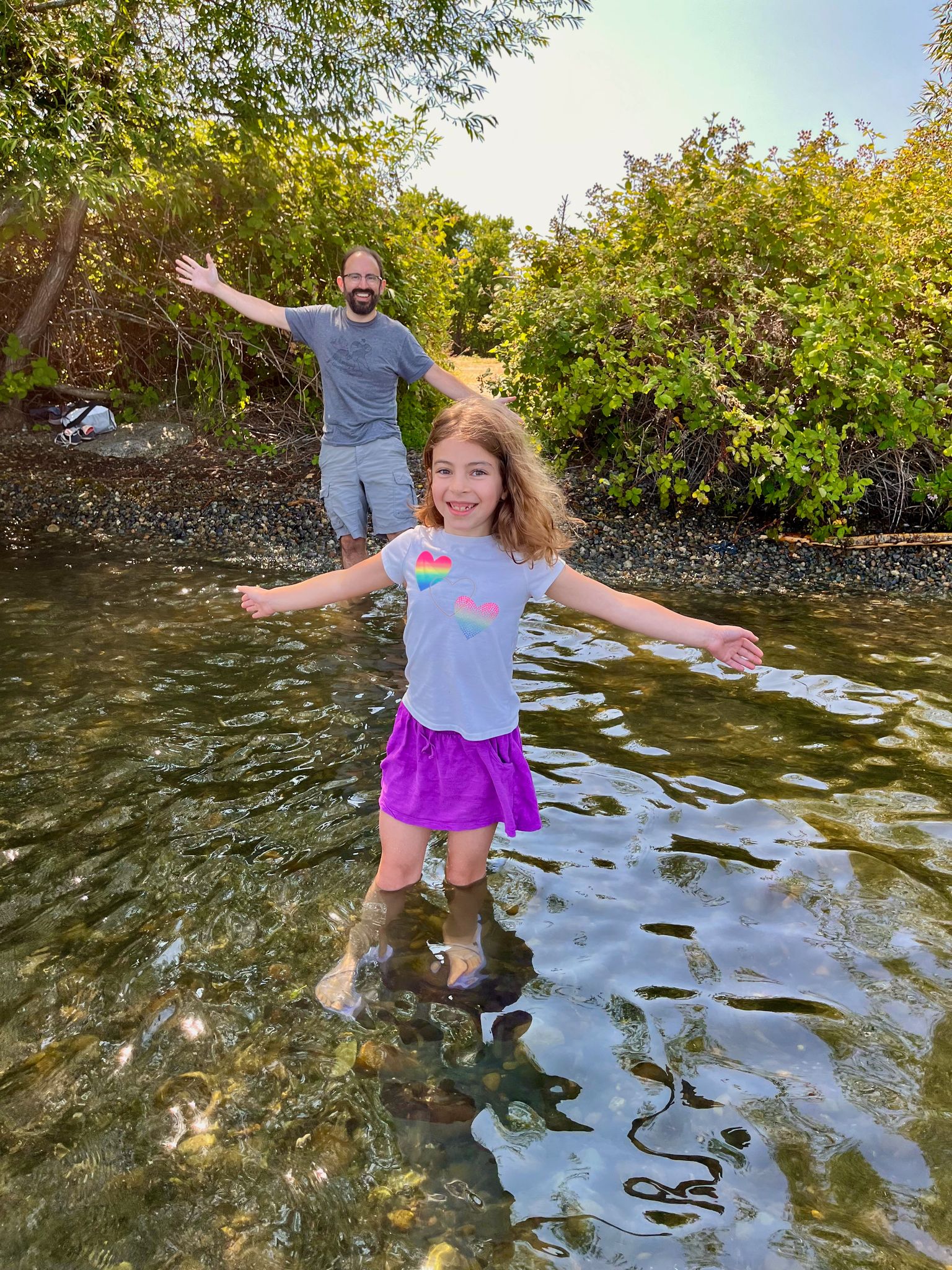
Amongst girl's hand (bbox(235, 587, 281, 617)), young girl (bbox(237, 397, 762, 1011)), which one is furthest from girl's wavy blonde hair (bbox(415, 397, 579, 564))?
girl's hand (bbox(235, 587, 281, 617))

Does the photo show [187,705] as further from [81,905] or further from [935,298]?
[935,298]

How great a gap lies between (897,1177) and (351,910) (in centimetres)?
192

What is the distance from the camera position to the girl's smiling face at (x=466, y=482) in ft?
9.81

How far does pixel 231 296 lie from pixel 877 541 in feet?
21.2

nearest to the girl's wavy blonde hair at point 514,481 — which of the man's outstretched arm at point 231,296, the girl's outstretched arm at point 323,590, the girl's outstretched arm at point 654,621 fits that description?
the girl's outstretched arm at point 654,621

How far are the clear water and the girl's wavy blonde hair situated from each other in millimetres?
1439

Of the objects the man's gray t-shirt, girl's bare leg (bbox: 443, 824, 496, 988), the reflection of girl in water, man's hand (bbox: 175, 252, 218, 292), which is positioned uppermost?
man's hand (bbox: 175, 252, 218, 292)

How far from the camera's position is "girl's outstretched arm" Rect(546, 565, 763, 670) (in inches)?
119

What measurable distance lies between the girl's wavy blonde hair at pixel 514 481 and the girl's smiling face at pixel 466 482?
0.02m

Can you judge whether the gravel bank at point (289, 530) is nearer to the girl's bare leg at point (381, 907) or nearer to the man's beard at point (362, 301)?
the man's beard at point (362, 301)

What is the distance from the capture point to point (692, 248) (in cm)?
957

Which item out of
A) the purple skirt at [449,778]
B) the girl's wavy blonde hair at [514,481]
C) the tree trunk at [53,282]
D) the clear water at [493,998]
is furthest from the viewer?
the tree trunk at [53,282]

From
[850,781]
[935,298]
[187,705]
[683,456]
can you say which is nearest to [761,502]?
[683,456]

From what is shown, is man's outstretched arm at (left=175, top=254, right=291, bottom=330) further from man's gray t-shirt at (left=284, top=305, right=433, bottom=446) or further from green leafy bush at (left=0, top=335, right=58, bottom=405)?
green leafy bush at (left=0, top=335, right=58, bottom=405)
